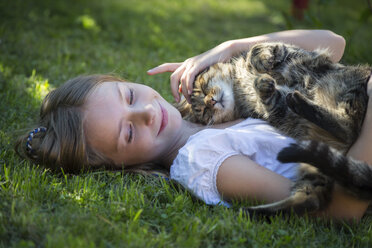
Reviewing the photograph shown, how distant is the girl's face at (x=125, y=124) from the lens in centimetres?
245

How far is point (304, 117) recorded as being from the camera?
229 centimetres

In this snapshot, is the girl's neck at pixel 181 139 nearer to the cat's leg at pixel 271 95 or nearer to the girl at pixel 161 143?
the girl at pixel 161 143

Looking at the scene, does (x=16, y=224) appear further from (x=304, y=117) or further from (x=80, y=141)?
(x=304, y=117)

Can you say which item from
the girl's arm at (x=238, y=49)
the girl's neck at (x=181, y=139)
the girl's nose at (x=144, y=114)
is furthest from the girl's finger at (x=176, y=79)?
the girl's nose at (x=144, y=114)

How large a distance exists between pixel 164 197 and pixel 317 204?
0.88 m

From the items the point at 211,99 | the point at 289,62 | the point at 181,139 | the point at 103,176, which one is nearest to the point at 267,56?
the point at 289,62

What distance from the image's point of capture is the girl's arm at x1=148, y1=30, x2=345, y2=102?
294 centimetres

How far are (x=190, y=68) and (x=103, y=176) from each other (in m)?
1.06

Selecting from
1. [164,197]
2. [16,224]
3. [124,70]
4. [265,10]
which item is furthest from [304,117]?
[265,10]

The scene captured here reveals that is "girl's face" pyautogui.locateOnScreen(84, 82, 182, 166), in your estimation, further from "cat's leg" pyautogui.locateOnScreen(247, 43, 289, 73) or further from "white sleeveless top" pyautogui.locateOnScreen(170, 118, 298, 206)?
"cat's leg" pyautogui.locateOnScreen(247, 43, 289, 73)

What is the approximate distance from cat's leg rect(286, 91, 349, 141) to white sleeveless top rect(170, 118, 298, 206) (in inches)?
7.2

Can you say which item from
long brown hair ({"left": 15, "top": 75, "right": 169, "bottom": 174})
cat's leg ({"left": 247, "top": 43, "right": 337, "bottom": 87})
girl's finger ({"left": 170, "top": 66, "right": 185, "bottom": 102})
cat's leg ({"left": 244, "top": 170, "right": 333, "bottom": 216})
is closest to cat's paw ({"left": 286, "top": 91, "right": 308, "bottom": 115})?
cat's leg ({"left": 247, "top": 43, "right": 337, "bottom": 87})

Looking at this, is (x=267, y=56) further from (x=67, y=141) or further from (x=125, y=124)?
(x=67, y=141)

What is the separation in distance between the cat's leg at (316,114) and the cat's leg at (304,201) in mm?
325
